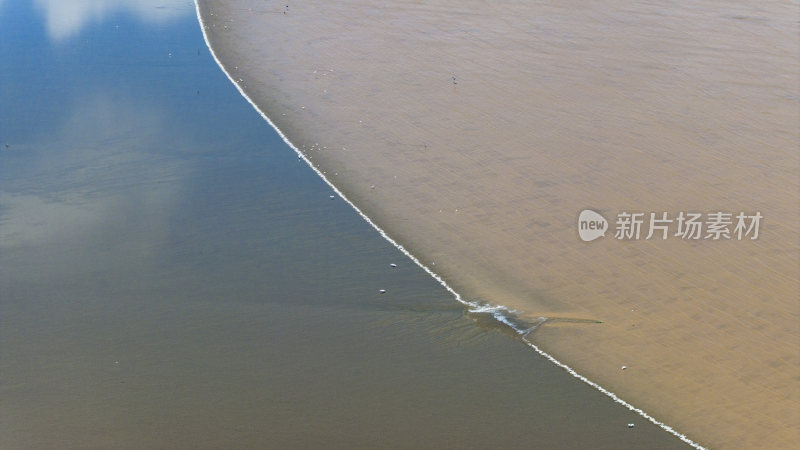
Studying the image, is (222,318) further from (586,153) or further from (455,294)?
(586,153)

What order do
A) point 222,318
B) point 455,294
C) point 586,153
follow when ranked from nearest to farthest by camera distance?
point 222,318
point 455,294
point 586,153

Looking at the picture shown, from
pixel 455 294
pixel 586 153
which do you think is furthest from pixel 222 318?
pixel 586 153

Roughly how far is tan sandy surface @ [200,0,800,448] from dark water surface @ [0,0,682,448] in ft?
1.15

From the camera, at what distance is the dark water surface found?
4859mm

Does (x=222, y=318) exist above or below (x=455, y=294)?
below

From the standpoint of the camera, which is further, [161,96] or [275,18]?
[275,18]

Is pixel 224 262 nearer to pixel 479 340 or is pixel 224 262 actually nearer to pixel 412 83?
pixel 479 340

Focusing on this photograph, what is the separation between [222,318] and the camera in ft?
18.9

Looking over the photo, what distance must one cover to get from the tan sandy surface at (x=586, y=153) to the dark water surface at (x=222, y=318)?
1.15ft

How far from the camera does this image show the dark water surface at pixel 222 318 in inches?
191

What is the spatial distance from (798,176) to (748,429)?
327 centimetres

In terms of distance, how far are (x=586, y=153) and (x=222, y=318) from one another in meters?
3.58

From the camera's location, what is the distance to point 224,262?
20.9 feet

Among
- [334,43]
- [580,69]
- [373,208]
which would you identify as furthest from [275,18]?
[373,208]
